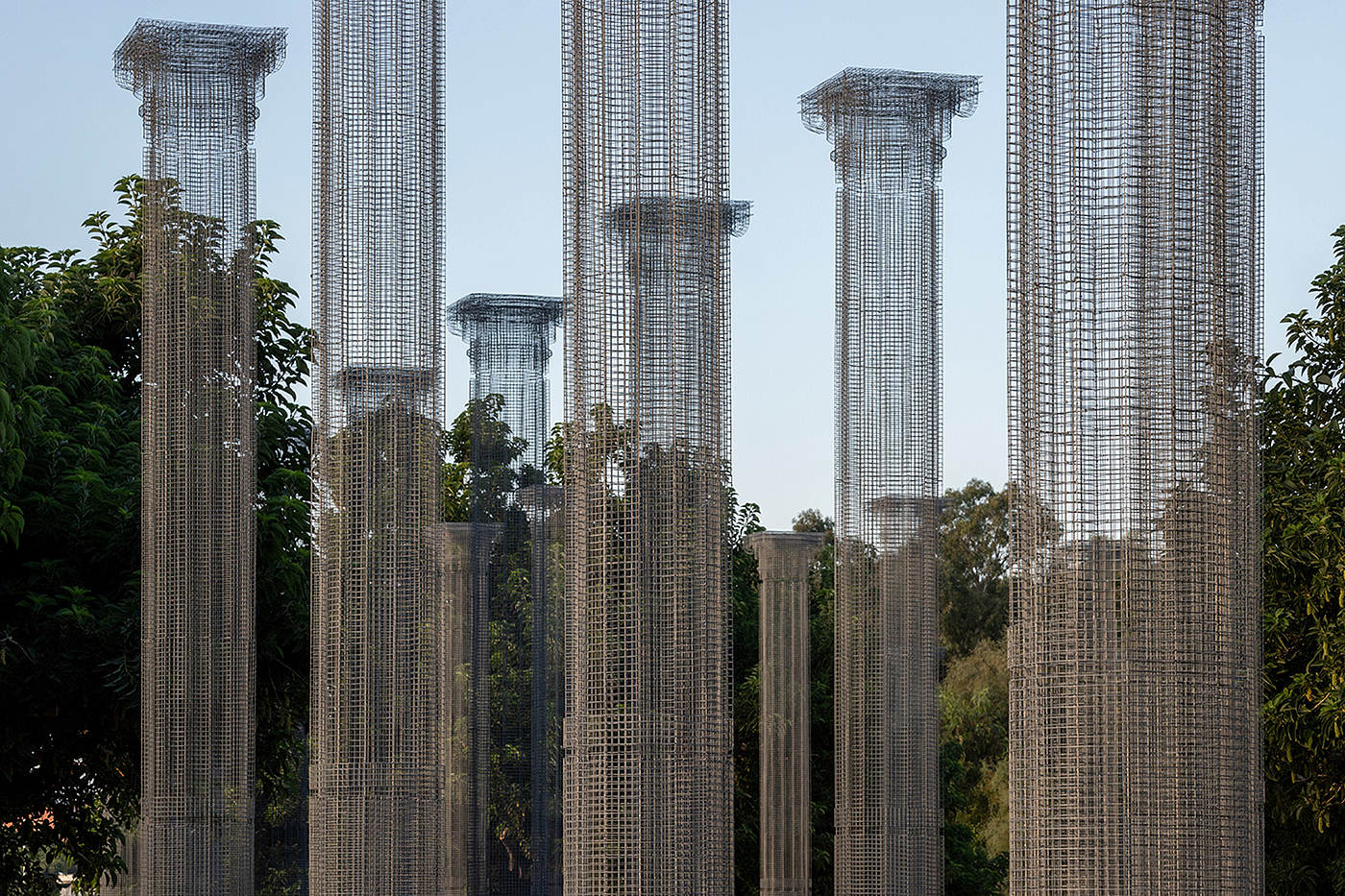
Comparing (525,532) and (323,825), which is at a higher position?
(525,532)

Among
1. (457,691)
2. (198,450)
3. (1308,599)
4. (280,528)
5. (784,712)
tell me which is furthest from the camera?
(457,691)

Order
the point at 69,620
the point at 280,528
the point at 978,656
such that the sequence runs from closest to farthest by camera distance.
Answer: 1. the point at 69,620
2. the point at 280,528
3. the point at 978,656

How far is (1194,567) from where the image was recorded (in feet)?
19.1

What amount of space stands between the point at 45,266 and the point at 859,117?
816cm

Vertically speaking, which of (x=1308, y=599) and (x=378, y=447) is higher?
(x=378, y=447)

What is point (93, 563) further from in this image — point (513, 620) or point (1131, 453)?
point (1131, 453)

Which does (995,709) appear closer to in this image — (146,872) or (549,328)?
(549,328)

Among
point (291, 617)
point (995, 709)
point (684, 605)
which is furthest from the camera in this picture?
point (995, 709)

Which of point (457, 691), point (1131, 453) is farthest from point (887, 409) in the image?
point (1131, 453)

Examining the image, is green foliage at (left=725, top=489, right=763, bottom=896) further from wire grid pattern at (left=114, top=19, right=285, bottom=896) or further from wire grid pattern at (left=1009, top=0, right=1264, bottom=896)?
wire grid pattern at (left=1009, top=0, right=1264, bottom=896)

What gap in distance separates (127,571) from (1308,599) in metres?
9.65

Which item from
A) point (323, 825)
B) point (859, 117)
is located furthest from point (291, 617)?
point (859, 117)

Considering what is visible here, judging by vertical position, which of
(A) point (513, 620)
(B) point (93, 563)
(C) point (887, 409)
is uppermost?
(C) point (887, 409)

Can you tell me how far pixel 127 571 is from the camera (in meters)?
13.0
